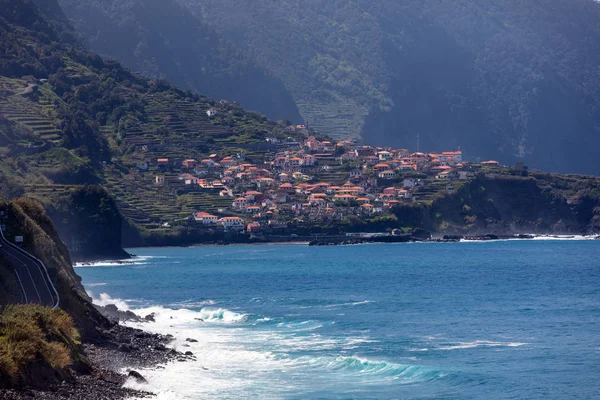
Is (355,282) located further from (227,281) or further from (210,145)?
(210,145)

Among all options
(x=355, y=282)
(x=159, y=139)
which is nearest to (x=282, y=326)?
(x=355, y=282)

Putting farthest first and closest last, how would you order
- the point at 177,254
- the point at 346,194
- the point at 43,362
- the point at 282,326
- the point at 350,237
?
the point at 346,194
the point at 350,237
the point at 177,254
the point at 282,326
the point at 43,362

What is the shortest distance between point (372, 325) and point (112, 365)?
17144 millimetres

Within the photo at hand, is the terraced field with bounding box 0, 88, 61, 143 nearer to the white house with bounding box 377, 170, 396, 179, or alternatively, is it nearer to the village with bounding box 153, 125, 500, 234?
the village with bounding box 153, 125, 500, 234

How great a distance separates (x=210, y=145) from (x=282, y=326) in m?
121

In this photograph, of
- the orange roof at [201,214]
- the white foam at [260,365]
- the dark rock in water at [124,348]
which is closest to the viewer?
the white foam at [260,365]

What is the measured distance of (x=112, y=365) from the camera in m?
34.7

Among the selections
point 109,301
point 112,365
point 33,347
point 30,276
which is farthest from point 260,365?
point 109,301

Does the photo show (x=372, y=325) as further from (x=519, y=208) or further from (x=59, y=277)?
(x=519, y=208)

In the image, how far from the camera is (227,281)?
256ft

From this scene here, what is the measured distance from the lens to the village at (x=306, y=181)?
144125 mm

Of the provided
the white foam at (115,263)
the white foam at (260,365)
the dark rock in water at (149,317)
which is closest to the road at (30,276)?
the white foam at (260,365)

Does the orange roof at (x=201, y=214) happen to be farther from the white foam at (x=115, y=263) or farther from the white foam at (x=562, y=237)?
the white foam at (x=562, y=237)

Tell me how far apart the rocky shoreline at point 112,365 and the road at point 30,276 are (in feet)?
7.67
